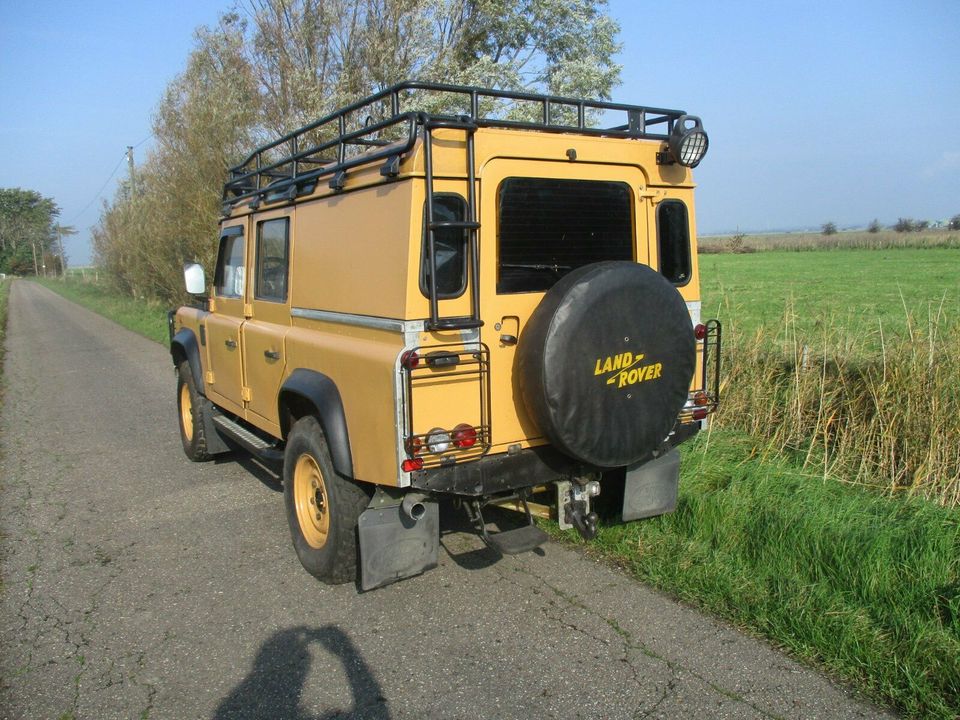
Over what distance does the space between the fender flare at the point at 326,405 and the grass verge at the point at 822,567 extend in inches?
68.7

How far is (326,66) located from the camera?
53.6 feet

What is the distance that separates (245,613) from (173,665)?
20.6 inches

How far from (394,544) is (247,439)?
2258mm

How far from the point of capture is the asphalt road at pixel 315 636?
3.05 metres

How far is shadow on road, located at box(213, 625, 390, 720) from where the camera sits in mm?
3000

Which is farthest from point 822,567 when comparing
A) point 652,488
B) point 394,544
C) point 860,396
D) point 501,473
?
point 394,544

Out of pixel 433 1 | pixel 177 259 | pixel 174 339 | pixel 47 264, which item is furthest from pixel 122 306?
pixel 47 264

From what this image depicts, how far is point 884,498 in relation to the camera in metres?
4.93

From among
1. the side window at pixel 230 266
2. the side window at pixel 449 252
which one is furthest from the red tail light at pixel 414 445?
the side window at pixel 230 266

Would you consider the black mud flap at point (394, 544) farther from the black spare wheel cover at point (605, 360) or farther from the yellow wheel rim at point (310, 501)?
the black spare wheel cover at point (605, 360)

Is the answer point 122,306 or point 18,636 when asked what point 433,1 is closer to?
point 18,636

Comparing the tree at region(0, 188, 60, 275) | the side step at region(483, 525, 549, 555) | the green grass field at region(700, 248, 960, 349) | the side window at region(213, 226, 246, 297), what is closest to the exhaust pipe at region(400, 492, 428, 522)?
the side step at region(483, 525, 549, 555)

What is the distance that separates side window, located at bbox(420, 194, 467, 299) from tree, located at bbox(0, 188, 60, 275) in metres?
132

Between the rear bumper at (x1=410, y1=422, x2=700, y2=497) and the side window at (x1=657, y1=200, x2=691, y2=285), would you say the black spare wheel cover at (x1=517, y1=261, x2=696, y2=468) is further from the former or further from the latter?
the side window at (x1=657, y1=200, x2=691, y2=285)
